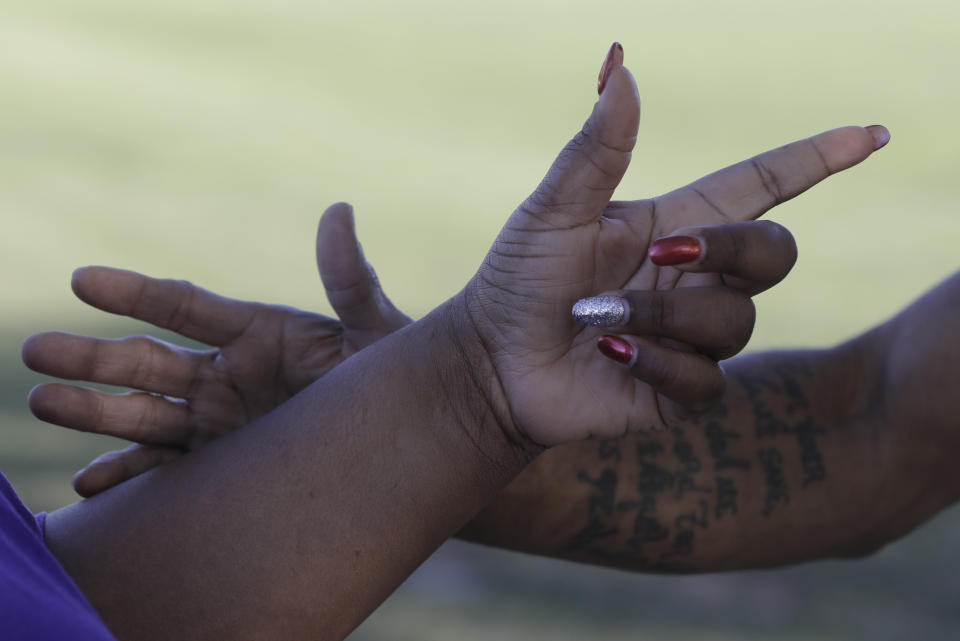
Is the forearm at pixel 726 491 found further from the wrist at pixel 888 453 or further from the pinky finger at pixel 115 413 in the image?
the pinky finger at pixel 115 413

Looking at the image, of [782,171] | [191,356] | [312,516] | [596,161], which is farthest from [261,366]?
[782,171]

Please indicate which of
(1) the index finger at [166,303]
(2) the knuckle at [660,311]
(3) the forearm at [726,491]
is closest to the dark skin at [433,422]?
(2) the knuckle at [660,311]

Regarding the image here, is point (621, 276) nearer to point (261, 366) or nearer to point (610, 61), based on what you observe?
point (610, 61)

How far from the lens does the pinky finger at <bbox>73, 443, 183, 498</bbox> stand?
1.65 m

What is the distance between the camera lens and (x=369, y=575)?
1.43 metres

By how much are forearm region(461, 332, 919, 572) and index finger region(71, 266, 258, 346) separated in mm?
536

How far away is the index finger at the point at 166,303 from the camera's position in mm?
1611

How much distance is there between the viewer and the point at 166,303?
1.67m

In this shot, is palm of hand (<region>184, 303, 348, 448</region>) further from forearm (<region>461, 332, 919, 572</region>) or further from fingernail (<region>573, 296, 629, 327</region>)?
fingernail (<region>573, 296, 629, 327</region>)

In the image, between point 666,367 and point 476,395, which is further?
point 476,395

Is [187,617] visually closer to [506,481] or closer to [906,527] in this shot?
[506,481]

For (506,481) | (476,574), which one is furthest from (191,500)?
(476,574)

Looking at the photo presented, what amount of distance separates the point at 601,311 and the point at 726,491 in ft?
2.38

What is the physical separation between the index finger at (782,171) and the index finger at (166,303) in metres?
0.77
